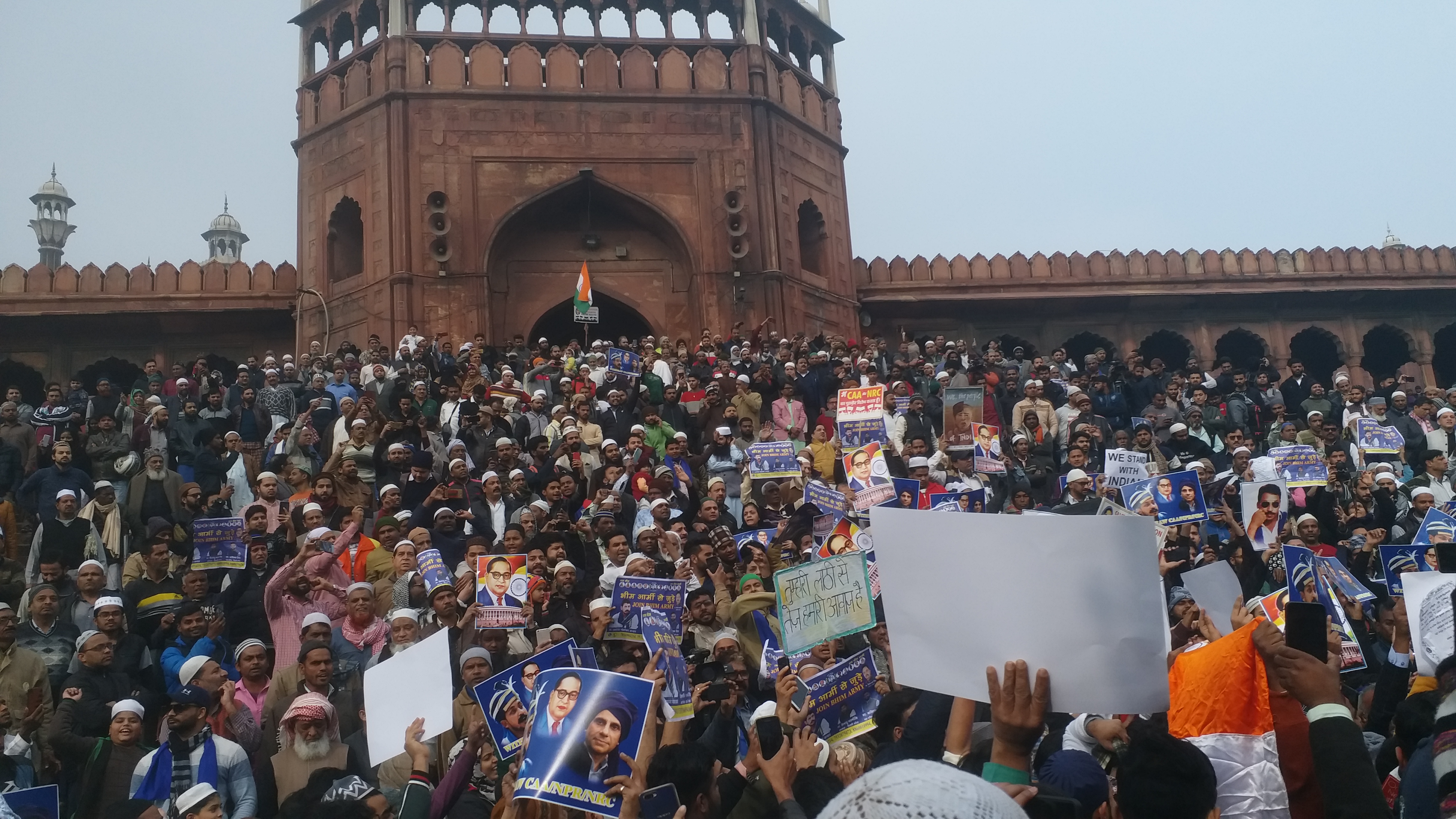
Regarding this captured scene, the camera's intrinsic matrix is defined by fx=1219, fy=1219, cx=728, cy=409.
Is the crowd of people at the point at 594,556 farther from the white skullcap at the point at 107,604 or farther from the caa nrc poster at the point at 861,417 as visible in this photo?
the caa nrc poster at the point at 861,417

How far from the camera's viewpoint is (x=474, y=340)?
14.9 metres

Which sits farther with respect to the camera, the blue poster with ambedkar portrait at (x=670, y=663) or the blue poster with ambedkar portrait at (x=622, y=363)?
the blue poster with ambedkar portrait at (x=622, y=363)

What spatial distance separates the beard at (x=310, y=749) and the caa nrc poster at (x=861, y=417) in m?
6.88

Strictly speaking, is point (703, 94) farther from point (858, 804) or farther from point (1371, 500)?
point (858, 804)

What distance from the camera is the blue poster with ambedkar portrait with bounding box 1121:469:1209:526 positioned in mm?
8172

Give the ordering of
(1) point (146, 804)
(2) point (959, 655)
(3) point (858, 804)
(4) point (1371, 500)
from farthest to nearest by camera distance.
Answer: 1. (4) point (1371, 500)
2. (1) point (146, 804)
3. (2) point (959, 655)
4. (3) point (858, 804)

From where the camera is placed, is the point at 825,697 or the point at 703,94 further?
the point at 703,94

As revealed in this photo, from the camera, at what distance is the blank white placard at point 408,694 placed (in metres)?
4.43

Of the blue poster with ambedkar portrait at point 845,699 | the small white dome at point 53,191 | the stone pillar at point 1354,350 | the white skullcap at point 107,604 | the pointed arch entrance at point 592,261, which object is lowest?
the blue poster with ambedkar portrait at point 845,699

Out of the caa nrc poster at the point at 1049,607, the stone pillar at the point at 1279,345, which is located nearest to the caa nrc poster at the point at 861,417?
the caa nrc poster at the point at 1049,607

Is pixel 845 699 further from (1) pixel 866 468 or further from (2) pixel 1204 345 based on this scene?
A: (2) pixel 1204 345

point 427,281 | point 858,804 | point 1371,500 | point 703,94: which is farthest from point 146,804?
point 703,94

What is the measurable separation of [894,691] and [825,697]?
25cm

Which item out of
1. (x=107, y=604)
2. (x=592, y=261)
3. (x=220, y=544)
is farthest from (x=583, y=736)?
(x=592, y=261)
